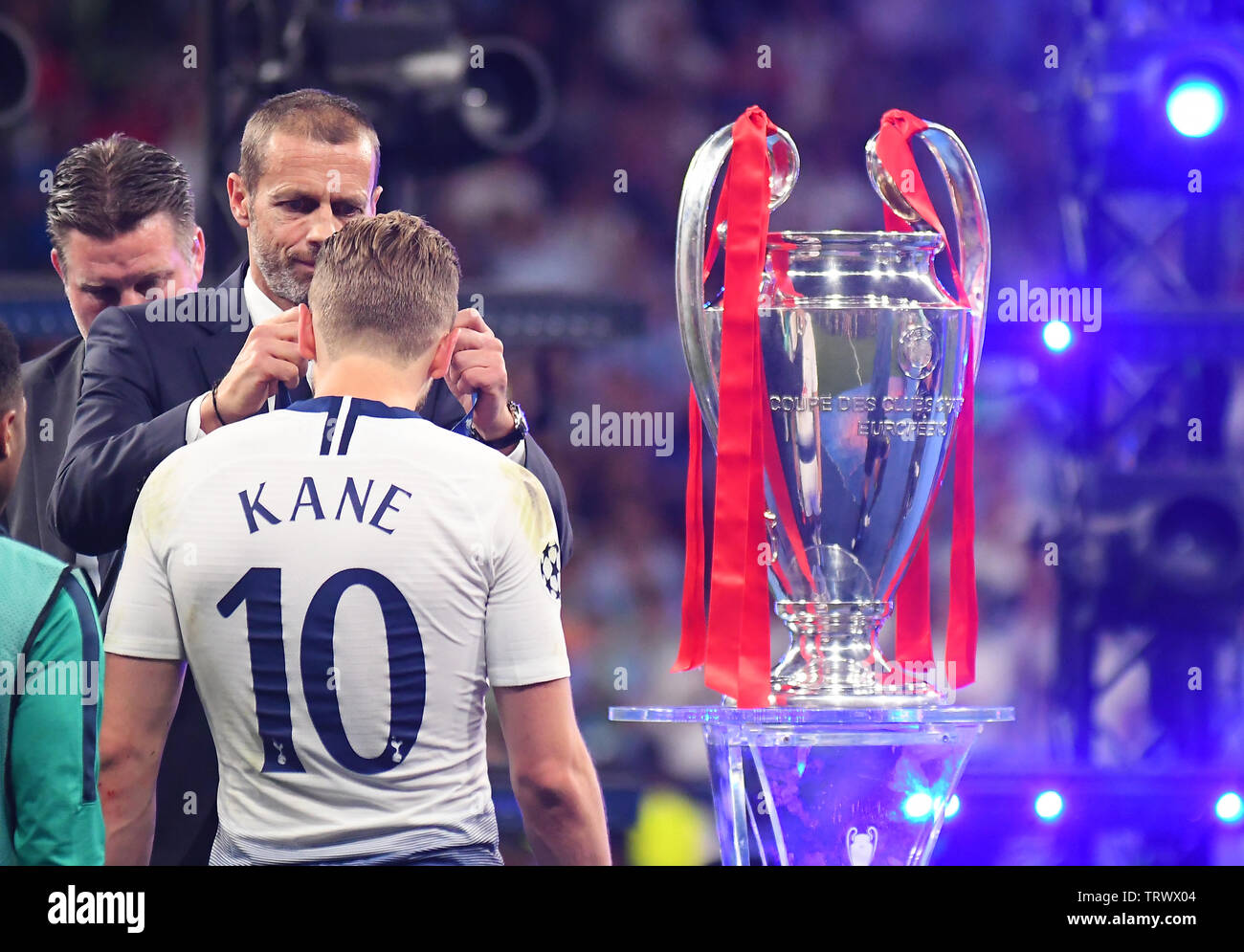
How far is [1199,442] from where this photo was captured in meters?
2.96

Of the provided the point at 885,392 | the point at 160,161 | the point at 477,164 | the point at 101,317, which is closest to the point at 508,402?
the point at 885,392

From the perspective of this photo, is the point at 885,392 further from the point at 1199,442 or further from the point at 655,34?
the point at 655,34

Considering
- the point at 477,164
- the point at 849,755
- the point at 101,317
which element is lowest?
the point at 849,755

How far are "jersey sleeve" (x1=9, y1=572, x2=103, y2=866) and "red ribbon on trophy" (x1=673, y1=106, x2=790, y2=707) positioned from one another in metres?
0.51

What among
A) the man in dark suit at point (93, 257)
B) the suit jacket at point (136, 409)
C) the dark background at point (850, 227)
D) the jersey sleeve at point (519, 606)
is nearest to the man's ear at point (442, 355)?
the jersey sleeve at point (519, 606)

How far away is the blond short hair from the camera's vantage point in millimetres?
1271

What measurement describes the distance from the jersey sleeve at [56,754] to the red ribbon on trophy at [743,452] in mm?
507

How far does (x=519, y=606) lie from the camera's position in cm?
121

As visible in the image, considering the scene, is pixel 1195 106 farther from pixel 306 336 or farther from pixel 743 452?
pixel 306 336

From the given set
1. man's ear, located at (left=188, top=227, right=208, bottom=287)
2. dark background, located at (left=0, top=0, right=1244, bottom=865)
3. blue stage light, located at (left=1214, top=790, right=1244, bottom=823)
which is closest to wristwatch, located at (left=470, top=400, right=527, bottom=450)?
man's ear, located at (left=188, top=227, right=208, bottom=287)

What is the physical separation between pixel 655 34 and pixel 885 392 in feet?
6.87

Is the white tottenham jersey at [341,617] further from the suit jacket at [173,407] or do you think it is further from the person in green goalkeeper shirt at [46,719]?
the suit jacket at [173,407]

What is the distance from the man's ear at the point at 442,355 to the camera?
130cm

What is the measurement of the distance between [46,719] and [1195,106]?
2251 mm
